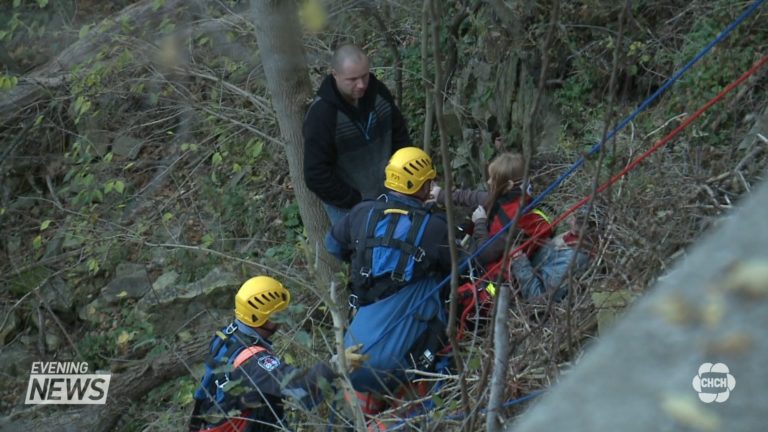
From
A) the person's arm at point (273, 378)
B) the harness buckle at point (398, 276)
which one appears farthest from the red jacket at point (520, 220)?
the person's arm at point (273, 378)

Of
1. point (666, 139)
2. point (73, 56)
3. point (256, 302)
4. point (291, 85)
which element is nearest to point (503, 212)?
point (666, 139)

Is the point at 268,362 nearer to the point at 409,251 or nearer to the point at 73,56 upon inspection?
the point at 409,251

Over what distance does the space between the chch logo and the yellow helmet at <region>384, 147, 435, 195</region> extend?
3749 mm

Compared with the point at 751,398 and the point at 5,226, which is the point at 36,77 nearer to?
the point at 5,226

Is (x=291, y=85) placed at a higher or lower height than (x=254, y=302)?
higher

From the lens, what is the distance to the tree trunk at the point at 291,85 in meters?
5.87

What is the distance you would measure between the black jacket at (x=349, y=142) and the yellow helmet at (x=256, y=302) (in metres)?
0.85

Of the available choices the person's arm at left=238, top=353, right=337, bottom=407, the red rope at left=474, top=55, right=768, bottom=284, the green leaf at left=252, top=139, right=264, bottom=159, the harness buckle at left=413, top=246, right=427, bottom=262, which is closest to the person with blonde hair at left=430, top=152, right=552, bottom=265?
the red rope at left=474, top=55, right=768, bottom=284

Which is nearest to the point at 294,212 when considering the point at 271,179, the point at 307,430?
the point at 271,179

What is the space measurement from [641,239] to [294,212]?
5450 millimetres

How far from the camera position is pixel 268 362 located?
4.55m

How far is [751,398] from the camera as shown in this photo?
806 millimetres

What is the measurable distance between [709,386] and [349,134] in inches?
183

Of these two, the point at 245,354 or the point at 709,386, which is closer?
the point at 709,386
